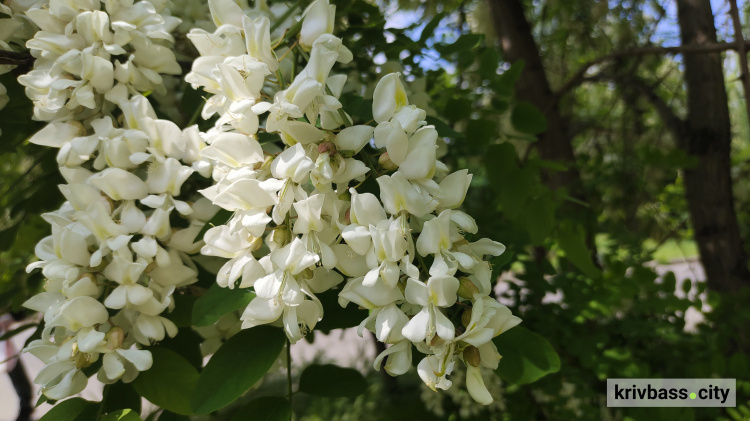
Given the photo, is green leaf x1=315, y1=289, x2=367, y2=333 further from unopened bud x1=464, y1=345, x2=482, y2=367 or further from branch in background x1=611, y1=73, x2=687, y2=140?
branch in background x1=611, y1=73, x2=687, y2=140

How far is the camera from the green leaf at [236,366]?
20.3 inches

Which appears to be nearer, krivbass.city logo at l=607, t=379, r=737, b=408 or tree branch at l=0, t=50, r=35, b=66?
tree branch at l=0, t=50, r=35, b=66

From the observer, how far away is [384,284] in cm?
43

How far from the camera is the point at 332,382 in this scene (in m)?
0.75

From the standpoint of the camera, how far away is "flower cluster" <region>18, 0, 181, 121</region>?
1.86ft

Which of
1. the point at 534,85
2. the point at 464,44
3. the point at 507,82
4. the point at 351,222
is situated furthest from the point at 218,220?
the point at 534,85

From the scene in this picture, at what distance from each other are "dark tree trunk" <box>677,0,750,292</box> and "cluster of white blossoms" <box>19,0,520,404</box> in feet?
4.18

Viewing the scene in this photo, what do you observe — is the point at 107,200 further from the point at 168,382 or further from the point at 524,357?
the point at 524,357

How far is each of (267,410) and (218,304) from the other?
0.15 m

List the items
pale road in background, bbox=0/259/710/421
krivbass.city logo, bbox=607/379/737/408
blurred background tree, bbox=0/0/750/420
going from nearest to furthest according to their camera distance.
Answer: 1. blurred background tree, bbox=0/0/750/420
2. krivbass.city logo, bbox=607/379/737/408
3. pale road in background, bbox=0/259/710/421

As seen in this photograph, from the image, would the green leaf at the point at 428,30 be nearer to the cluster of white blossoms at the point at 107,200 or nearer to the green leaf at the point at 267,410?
the cluster of white blossoms at the point at 107,200

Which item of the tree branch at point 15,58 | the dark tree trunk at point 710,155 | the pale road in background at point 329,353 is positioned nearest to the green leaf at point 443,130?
the tree branch at point 15,58

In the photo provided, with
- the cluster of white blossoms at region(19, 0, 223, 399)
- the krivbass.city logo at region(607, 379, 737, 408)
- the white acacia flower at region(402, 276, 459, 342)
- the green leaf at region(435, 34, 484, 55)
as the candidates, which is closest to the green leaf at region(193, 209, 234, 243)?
the cluster of white blossoms at region(19, 0, 223, 399)

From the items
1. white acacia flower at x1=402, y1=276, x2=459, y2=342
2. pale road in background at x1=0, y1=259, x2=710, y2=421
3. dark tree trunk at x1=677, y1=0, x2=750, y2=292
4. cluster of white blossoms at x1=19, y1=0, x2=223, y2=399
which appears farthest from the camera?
pale road in background at x1=0, y1=259, x2=710, y2=421
